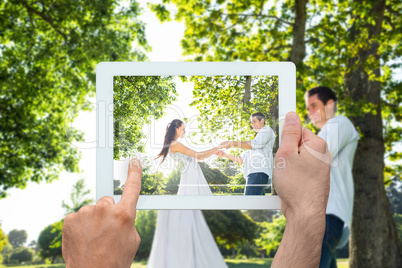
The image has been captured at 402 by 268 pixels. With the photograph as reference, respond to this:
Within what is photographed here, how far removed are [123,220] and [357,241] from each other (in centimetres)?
784

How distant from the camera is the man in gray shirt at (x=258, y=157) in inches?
64.7

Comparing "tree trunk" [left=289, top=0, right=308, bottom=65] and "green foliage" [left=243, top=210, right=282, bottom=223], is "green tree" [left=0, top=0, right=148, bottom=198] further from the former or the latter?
"green foliage" [left=243, top=210, right=282, bottom=223]

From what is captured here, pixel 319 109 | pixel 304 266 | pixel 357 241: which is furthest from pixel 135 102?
pixel 357 241

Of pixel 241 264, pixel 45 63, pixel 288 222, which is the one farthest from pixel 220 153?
pixel 241 264

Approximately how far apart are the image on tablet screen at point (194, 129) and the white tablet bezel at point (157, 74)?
2 centimetres

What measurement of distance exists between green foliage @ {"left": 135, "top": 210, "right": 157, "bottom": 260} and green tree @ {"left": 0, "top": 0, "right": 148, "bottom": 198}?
396 cm

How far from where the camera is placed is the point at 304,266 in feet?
4.00

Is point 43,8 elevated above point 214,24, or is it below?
above

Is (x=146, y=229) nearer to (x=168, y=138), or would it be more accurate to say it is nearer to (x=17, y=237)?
(x=17, y=237)

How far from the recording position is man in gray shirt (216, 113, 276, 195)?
1.64 metres

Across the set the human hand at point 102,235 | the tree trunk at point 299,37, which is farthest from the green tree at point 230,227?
the human hand at point 102,235

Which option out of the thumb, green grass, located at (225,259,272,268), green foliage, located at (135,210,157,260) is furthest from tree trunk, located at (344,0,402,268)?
green foliage, located at (135,210,157,260)

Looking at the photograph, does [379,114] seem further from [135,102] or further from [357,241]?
[135,102]

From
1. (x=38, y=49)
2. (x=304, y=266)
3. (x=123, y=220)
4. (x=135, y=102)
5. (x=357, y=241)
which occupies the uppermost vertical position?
(x=38, y=49)
